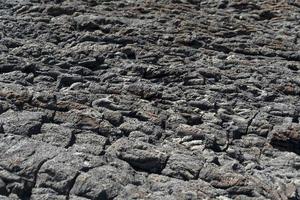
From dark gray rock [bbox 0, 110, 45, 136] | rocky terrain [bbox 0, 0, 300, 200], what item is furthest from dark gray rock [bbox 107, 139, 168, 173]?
dark gray rock [bbox 0, 110, 45, 136]

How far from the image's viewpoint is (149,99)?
23.1 ft

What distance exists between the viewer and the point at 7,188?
5.43 metres

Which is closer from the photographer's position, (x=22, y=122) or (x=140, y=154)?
(x=140, y=154)

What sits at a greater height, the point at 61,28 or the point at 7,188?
the point at 61,28

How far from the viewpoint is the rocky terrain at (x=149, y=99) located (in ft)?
18.6

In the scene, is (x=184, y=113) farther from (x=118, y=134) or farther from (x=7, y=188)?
(x=7, y=188)

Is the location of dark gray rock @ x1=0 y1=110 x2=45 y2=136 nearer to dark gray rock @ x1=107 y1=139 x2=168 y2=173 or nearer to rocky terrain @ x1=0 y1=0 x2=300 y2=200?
rocky terrain @ x1=0 y1=0 x2=300 y2=200

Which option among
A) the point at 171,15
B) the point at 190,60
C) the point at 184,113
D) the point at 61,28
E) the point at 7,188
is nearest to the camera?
the point at 7,188

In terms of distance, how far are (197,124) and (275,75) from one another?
1664 mm

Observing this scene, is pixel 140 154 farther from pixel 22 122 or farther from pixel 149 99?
pixel 22 122

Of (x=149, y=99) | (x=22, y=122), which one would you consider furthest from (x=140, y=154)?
(x=22, y=122)

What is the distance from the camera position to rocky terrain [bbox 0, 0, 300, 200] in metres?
5.66

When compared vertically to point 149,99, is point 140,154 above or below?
below

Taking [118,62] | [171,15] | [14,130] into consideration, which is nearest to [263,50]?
[171,15]
